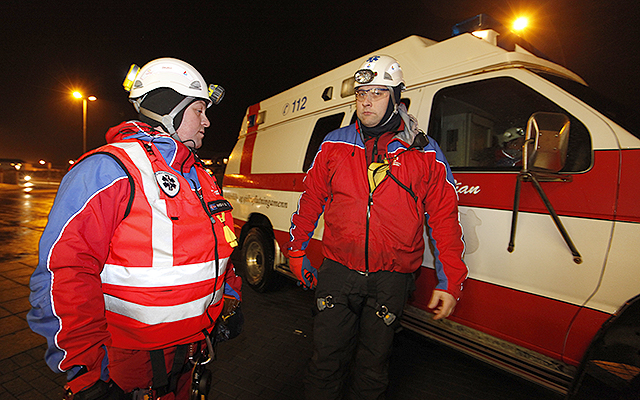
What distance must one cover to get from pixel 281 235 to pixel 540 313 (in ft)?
8.77

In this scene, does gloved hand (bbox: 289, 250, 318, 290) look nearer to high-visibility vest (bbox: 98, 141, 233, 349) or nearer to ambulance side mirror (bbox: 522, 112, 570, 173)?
high-visibility vest (bbox: 98, 141, 233, 349)

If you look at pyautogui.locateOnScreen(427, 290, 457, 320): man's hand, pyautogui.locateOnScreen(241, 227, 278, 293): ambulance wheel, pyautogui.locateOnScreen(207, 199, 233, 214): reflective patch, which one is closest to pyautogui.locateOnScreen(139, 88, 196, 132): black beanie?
pyautogui.locateOnScreen(207, 199, 233, 214): reflective patch

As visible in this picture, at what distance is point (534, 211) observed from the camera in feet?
6.34

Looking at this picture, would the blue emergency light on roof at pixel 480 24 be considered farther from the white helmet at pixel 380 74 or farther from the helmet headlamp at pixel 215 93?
the helmet headlamp at pixel 215 93

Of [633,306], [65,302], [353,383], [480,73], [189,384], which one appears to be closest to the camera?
[65,302]

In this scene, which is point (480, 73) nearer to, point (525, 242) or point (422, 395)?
point (525, 242)

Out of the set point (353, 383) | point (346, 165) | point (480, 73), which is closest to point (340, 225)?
point (346, 165)

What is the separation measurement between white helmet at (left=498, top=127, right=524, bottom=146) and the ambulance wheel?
2.94 metres

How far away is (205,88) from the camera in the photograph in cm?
159

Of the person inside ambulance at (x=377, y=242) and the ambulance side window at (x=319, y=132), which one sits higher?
the ambulance side window at (x=319, y=132)

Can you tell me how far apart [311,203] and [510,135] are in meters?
1.39

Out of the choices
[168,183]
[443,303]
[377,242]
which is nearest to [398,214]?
[377,242]

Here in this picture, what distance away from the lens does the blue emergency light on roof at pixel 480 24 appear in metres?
2.34

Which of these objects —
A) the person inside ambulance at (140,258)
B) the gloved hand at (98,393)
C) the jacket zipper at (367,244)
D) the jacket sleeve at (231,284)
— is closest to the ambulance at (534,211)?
the jacket sleeve at (231,284)
